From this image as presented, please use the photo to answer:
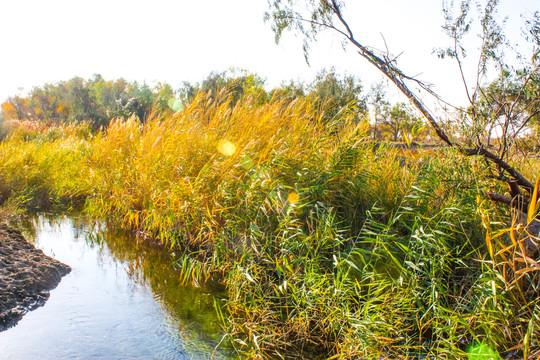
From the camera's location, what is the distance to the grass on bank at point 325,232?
289 centimetres

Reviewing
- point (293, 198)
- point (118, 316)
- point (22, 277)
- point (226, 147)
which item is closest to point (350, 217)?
point (293, 198)

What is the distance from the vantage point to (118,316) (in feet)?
12.2

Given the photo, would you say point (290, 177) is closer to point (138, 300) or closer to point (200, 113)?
point (138, 300)

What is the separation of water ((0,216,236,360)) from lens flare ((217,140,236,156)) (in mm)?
1628

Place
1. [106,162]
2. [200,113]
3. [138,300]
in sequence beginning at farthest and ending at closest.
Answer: [106,162]
[200,113]
[138,300]

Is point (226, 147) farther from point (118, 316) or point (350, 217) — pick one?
point (118, 316)

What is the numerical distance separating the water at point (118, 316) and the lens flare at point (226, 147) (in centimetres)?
163

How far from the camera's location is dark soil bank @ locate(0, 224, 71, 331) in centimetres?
354

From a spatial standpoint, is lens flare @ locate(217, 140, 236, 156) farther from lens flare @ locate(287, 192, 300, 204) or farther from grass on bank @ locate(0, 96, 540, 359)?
lens flare @ locate(287, 192, 300, 204)

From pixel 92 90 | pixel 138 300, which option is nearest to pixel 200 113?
pixel 138 300

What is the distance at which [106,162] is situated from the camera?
6965mm

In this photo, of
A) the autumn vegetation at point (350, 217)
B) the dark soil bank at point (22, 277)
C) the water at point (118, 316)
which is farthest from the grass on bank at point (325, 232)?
the dark soil bank at point (22, 277)

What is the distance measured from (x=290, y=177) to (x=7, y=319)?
2919 millimetres

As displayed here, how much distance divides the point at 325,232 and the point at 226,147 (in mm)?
2028
